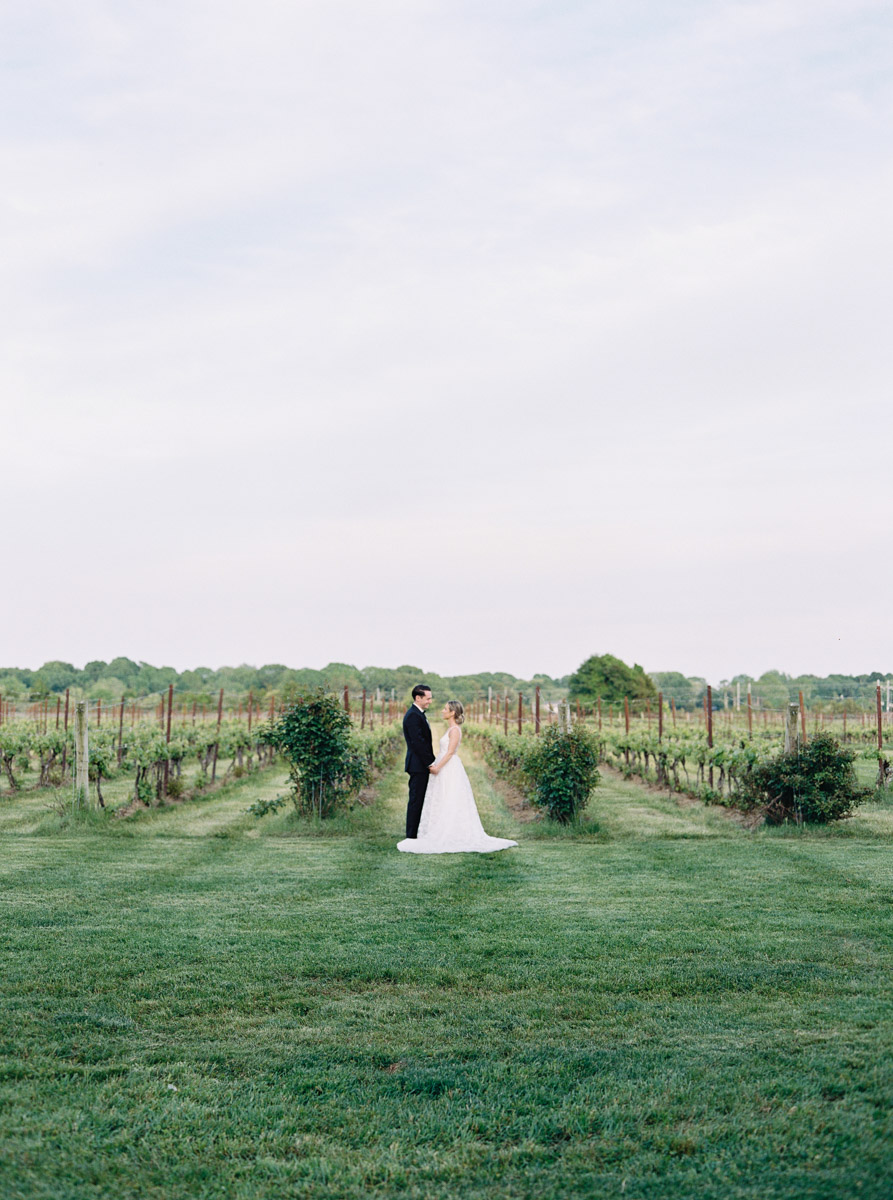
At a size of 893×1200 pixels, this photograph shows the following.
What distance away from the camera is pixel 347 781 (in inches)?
531

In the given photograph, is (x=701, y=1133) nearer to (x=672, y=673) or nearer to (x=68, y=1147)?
(x=68, y=1147)

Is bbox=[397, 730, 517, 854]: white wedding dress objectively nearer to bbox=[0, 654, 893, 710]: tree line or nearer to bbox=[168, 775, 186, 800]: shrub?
bbox=[168, 775, 186, 800]: shrub

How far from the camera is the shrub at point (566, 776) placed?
12.9m

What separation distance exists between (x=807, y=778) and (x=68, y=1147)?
10.7m

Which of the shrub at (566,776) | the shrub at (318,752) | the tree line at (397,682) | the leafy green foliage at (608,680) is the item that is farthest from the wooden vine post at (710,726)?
the leafy green foliage at (608,680)

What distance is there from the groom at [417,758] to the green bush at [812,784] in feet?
14.1

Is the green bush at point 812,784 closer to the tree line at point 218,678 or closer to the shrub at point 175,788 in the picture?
the shrub at point 175,788

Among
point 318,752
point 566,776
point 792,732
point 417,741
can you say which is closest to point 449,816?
point 417,741

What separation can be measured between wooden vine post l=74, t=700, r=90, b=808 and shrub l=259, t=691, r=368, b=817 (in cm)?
222

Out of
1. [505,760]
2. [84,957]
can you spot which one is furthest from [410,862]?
[505,760]

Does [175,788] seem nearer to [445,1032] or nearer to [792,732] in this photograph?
[792,732]

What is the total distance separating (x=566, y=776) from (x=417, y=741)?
8.04 ft

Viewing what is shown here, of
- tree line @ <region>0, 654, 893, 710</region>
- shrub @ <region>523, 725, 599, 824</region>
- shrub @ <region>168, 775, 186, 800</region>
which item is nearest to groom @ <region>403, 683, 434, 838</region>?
shrub @ <region>523, 725, 599, 824</region>

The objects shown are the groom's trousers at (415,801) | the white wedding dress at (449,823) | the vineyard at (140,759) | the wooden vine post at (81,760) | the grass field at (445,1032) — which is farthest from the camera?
the vineyard at (140,759)
